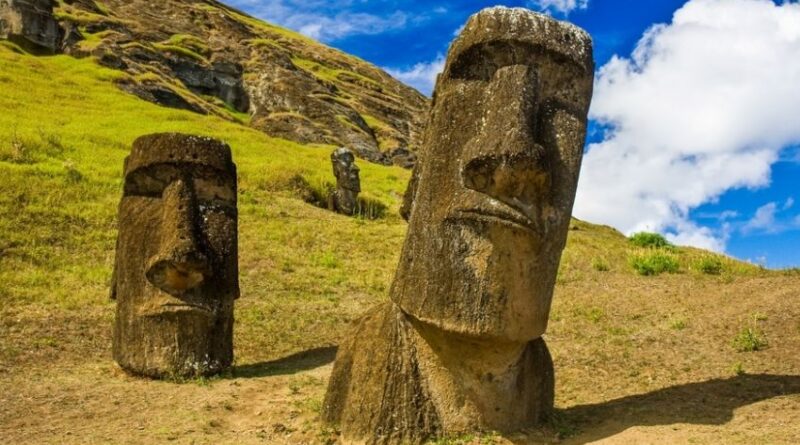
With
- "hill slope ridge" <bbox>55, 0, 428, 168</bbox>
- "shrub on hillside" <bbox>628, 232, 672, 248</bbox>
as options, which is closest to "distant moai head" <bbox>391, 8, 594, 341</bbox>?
"shrub on hillside" <bbox>628, 232, 672, 248</bbox>

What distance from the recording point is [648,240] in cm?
2459

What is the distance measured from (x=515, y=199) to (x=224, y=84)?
6318 cm

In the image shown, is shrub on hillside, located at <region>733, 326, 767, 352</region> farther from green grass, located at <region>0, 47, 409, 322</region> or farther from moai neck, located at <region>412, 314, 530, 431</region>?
green grass, located at <region>0, 47, 409, 322</region>

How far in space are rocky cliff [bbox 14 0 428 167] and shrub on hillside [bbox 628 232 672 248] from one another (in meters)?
33.8

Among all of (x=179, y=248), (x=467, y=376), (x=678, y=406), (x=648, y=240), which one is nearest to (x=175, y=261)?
(x=179, y=248)

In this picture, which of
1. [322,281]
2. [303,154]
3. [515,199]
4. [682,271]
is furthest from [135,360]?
[303,154]

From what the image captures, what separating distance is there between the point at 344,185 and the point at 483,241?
2492 centimetres

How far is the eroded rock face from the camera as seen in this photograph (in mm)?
49938

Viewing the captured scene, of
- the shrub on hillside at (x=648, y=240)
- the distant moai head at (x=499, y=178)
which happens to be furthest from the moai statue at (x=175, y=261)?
the shrub on hillside at (x=648, y=240)

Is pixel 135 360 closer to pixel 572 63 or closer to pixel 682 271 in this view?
pixel 572 63

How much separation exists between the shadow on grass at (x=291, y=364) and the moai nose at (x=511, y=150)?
6045mm

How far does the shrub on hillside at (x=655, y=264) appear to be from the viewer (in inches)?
669

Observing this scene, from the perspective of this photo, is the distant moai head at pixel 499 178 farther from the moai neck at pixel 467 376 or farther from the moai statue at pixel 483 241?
the moai neck at pixel 467 376

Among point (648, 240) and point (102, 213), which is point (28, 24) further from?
point (648, 240)
